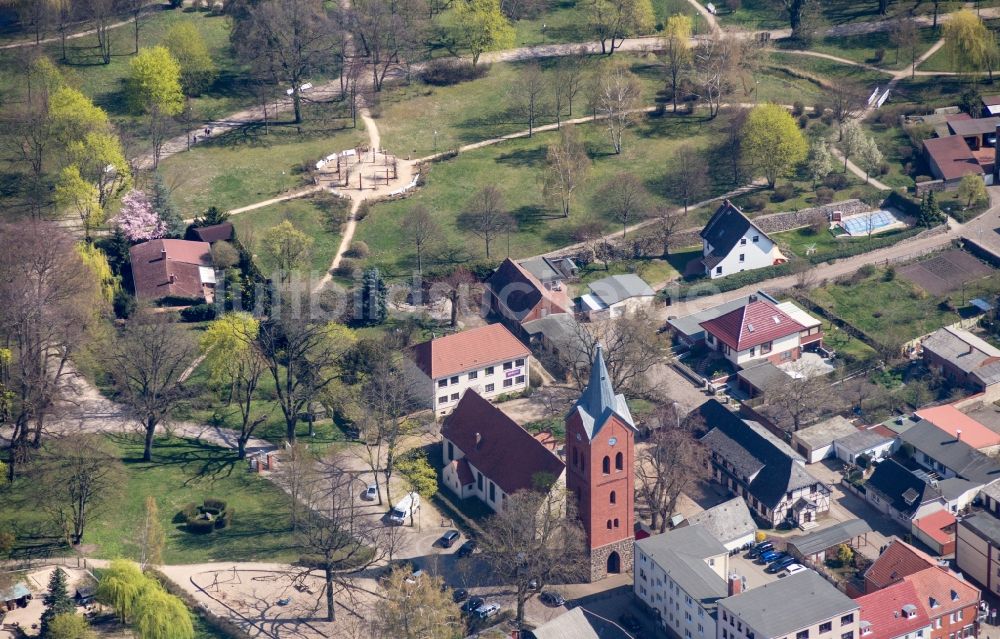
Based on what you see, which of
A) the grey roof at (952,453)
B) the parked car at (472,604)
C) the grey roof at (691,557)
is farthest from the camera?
the grey roof at (952,453)

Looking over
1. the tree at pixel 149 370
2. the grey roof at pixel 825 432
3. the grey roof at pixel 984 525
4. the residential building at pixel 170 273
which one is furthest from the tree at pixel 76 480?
the grey roof at pixel 984 525

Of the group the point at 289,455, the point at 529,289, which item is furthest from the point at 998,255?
the point at 289,455

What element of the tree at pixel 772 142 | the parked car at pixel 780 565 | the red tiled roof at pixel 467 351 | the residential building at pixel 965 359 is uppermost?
the tree at pixel 772 142

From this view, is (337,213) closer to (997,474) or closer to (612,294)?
(612,294)

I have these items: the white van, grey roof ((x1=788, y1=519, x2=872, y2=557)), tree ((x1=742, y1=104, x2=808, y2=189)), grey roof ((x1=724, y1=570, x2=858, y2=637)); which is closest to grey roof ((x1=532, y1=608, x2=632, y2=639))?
grey roof ((x1=724, y1=570, x2=858, y2=637))

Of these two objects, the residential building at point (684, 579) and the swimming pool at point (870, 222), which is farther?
the swimming pool at point (870, 222)

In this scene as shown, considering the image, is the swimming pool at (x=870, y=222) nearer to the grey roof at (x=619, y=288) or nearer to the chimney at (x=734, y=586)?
the grey roof at (x=619, y=288)

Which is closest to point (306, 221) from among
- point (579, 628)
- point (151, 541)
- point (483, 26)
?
point (483, 26)
